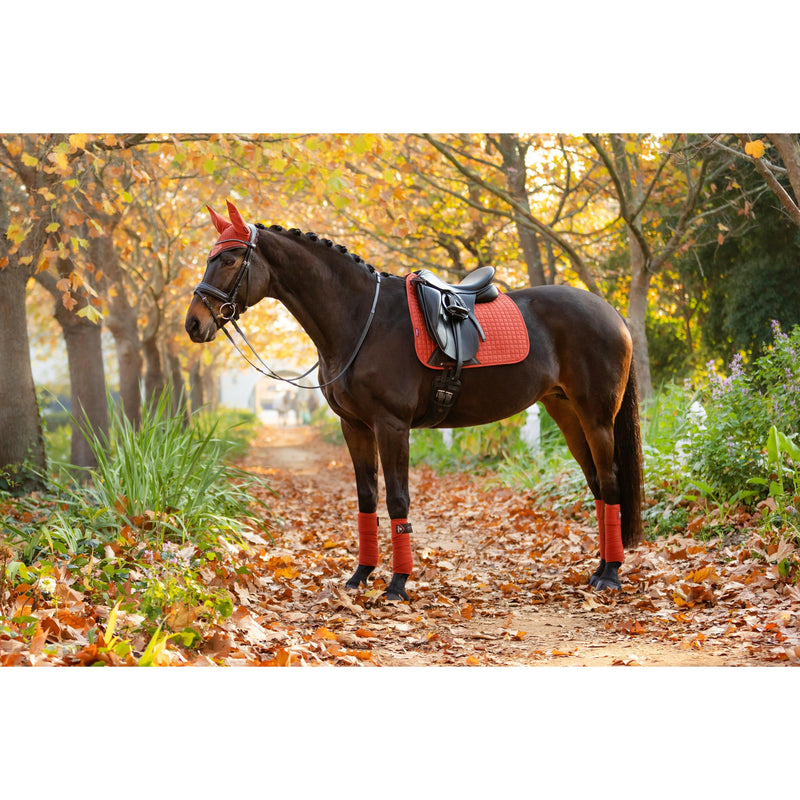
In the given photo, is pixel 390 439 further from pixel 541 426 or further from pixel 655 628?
pixel 541 426

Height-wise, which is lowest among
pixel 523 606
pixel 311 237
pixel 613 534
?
pixel 523 606

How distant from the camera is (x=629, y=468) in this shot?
481 centimetres

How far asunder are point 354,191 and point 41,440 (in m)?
5.40

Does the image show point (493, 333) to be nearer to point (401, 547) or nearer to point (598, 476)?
point (598, 476)

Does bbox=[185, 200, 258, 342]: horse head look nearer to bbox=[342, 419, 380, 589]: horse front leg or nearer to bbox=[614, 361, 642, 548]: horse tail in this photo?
bbox=[342, 419, 380, 589]: horse front leg

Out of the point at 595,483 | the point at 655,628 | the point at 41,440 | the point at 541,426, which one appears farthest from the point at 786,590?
the point at 41,440

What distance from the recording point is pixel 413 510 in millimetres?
8102

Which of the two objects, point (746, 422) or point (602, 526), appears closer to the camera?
point (602, 526)

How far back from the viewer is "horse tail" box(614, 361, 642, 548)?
4.81 metres

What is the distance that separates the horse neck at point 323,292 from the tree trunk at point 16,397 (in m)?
3.06

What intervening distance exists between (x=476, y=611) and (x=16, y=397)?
4.30m

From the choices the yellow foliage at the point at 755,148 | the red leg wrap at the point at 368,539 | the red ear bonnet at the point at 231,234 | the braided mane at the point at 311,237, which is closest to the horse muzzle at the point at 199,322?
the red ear bonnet at the point at 231,234

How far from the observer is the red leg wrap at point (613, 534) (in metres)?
4.54

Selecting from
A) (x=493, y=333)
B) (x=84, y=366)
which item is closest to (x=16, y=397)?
(x=84, y=366)
